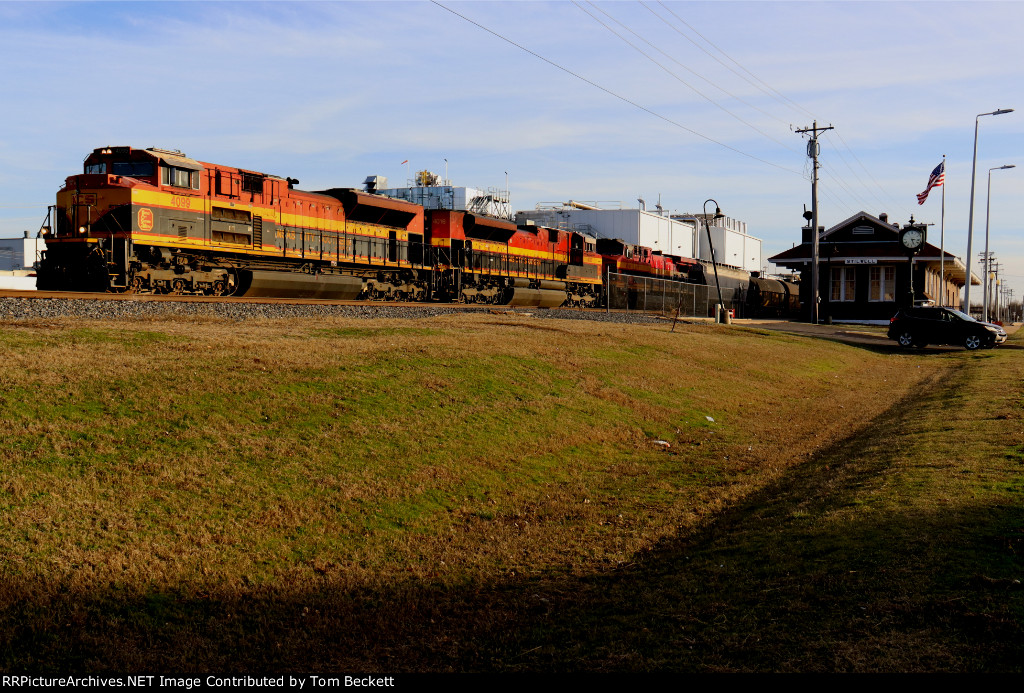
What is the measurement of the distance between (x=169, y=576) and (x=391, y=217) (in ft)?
94.6

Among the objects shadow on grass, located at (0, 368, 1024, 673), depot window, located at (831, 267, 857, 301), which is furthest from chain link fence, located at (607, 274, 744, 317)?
shadow on grass, located at (0, 368, 1024, 673)

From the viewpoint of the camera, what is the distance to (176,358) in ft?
39.5

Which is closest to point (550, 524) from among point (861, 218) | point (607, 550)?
point (607, 550)

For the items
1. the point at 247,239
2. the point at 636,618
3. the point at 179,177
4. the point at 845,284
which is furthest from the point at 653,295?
the point at 636,618

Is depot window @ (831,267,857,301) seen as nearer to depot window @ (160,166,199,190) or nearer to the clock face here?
the clock face

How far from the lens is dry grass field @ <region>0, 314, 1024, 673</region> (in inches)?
220

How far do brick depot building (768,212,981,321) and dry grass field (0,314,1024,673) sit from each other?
153 ft

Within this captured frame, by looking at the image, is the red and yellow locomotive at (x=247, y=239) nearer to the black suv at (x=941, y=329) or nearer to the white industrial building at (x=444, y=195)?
the black suv at (x=941, y=329)

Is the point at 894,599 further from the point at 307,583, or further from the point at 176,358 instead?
the point at 176,358

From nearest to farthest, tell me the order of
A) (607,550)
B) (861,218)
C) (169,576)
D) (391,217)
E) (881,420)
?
(169,576) → (607,550) → (881,420) → (391,217) → (861,218)

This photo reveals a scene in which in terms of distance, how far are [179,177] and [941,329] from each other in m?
30.2

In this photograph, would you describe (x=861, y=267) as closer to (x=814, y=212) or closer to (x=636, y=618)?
(x=814, y=212)

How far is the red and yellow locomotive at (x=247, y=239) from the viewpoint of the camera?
2253 centimetres

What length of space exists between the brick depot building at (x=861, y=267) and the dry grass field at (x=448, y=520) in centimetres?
4656
